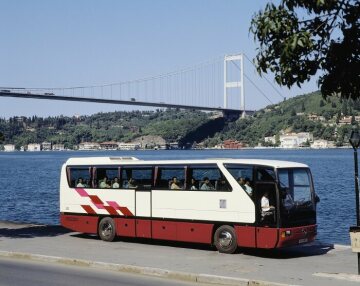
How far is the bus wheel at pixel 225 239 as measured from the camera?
53.0 feet

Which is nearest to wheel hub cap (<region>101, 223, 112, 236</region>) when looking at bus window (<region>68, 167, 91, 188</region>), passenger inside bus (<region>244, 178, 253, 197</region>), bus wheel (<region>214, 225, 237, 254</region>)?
bus window (<region>68, 167, 91, 188</region>)

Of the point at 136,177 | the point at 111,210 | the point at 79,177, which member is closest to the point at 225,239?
the point at 136,177

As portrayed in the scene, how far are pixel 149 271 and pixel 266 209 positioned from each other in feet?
11.0

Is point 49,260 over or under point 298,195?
under

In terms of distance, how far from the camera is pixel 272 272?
13438 millimetres

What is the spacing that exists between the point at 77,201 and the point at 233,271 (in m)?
7.28

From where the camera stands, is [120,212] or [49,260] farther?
[120,212]

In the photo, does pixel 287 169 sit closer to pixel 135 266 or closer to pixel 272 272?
pixel 272 272

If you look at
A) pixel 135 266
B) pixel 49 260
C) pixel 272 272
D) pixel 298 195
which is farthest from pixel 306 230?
pixel 49 260

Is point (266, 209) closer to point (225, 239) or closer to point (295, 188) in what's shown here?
point (295, 188)

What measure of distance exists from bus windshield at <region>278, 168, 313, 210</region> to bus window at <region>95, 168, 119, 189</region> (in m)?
5.05

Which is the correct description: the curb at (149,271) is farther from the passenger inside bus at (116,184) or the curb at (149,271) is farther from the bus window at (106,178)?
the bus window at (106,178)

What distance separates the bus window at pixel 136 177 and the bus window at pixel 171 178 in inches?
13.2

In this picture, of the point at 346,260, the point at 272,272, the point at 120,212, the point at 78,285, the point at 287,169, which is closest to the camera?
the point at 78,285
